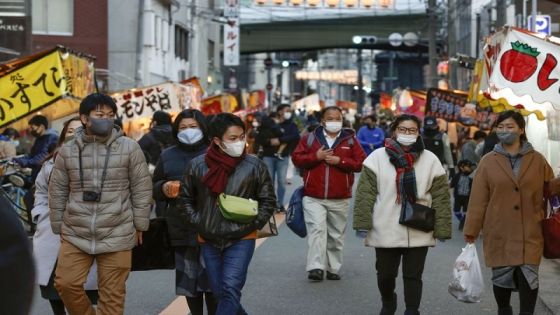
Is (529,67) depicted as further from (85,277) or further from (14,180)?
(14,180)

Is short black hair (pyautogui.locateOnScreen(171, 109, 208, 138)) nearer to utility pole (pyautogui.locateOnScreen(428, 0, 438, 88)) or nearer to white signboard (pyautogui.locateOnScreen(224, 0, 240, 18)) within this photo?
utility pole (pyautogui.locateOnScreen(428, 0, 438, 88))

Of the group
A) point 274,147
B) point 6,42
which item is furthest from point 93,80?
point 274,147

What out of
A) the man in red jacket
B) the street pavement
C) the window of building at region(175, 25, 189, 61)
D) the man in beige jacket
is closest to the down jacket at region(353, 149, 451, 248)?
the street pavement

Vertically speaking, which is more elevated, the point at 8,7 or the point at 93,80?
the point at 8,7

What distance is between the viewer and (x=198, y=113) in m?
7.50

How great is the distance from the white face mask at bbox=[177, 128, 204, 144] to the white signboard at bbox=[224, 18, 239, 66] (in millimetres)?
42436

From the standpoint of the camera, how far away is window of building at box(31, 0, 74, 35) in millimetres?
34125

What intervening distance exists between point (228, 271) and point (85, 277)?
3.14 ft

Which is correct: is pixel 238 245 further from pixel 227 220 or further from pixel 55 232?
pixel 55 232

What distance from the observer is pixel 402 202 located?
7.57 meters

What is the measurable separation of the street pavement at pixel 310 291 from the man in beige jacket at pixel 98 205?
81cm

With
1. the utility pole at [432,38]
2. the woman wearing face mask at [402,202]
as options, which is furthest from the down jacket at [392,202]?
the utility pole at [432,38]

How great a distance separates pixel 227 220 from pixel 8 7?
1103 centimetres

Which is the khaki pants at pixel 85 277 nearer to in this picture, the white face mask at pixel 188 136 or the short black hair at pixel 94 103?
the short black hair at pixel 94 103
